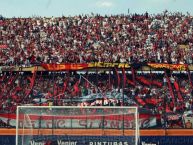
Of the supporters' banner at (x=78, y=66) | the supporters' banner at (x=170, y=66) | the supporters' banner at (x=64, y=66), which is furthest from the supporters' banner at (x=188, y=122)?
the supporters' banner at (x=64, y=66)

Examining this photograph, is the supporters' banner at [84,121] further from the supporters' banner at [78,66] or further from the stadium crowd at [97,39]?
the stadium crowd at [97,39]

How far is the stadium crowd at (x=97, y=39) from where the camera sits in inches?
1324

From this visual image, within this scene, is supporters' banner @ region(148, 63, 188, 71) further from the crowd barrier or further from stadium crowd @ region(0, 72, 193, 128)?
the crowd barrier

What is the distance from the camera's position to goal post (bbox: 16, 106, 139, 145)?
61.2 feet

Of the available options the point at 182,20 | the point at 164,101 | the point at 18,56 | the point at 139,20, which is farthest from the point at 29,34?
the point at 164,101

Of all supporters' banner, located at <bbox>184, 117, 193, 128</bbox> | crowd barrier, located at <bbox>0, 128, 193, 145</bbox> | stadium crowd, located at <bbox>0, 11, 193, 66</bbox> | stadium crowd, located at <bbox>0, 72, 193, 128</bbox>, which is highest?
stadium crowd, located at <bbox>0, 11, 193, 66</bbox>

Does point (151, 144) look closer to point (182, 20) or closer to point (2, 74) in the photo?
point (2, 74)

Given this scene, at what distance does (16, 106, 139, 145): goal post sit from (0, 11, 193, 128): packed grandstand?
132 inches

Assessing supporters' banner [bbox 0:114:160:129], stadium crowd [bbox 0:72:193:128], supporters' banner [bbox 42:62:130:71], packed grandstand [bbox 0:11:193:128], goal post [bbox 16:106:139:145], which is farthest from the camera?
supporters' banner [bbox 42:62:130:71]

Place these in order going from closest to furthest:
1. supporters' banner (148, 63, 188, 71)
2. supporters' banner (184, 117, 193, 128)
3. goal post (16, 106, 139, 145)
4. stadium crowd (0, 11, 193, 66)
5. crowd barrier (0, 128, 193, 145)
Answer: goal post (16, 106, 139, 145) → crowd barrier (0, 128, 193, 145) → supporters' banner (184, 117, 193, 128) → supporters' banner (148, 63, 188, 71) → stadium crowd (0, 11, 193, 66)

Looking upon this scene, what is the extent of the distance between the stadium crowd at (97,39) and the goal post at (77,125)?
12948mm

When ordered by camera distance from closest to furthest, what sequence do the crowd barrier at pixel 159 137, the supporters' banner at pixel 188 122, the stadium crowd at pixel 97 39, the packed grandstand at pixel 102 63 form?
the crowd barrier at pixel 159 137 < the supporters' banner at pixel 188 122 < the packed grandstand at pixel 102 63 < the stadium crowd at pixel 97 39

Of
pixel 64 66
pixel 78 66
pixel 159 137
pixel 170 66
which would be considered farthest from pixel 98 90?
pixel 159 137

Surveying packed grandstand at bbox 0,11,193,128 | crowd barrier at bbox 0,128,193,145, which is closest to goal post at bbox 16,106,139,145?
crowd barrier at bbox 0,128,193,145
